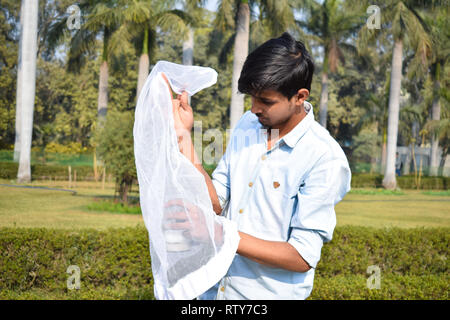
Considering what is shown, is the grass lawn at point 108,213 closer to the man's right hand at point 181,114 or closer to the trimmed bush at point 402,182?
the trimmed bush at point 402,182

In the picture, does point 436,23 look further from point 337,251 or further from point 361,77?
point 337,251

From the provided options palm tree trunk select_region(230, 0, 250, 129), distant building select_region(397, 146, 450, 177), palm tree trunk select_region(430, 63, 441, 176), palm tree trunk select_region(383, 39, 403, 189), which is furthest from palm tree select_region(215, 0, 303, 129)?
distant building select_region(397, 146, 450, 177)

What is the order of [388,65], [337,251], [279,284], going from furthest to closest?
[388,65], [337,251], [279,284]

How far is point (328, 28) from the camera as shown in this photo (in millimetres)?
21078

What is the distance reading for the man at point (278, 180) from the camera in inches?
49.5

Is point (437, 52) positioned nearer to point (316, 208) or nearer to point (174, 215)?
point (316, 208)

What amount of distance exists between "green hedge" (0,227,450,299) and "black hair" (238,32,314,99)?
9.68 feet

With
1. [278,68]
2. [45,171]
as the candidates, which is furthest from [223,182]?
[45,171]

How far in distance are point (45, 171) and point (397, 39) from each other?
46.3ft

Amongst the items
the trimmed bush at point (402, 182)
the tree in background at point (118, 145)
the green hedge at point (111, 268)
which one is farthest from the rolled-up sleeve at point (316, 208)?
the trimmed bush at point (402, 182)

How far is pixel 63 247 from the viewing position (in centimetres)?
428
